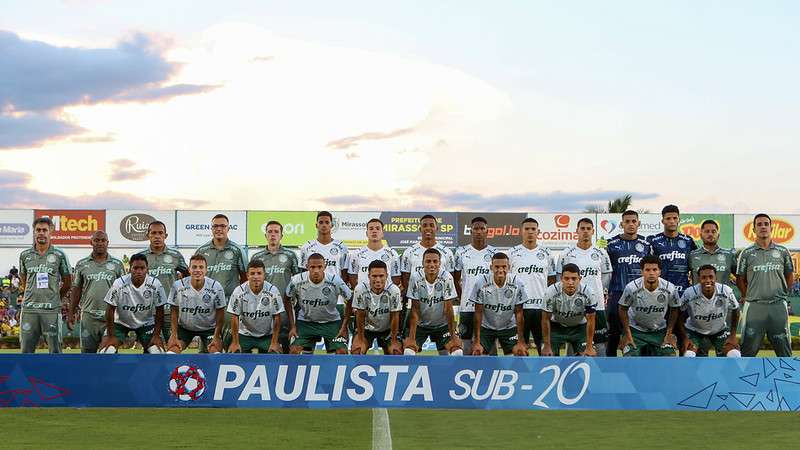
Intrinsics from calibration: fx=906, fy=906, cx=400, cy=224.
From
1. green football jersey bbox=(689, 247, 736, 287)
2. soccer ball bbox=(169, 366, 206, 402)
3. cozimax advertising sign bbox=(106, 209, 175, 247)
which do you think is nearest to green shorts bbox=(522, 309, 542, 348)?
green football jersey bbox=(689, 247, 736, 287)

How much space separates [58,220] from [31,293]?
25.6 m

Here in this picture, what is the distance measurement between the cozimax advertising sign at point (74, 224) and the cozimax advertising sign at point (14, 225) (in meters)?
0.62

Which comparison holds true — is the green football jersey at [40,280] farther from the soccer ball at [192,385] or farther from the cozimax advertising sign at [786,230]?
the cozimax advertising sign at [786,230]

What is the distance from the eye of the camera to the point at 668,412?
10.3 meters

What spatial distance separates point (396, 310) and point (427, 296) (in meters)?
0.56

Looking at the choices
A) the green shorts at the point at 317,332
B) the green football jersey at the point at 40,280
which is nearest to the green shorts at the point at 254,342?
the green shorts at the point at 317,332

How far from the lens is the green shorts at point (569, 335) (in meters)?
12.0

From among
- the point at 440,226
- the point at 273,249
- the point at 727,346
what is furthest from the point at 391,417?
the point at 440,226

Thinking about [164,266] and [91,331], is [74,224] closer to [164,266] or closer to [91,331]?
[91,331]

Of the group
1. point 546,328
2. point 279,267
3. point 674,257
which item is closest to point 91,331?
point 279,267

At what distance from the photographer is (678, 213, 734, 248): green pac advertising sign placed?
121ft

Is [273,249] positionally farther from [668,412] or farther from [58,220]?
[58,220]

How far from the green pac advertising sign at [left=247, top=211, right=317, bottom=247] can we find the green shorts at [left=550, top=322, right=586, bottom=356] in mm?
24763

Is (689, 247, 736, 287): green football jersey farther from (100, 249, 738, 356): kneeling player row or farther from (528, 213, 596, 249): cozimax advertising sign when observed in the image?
(528, 213, 596, 249): cozimax advertising sign
